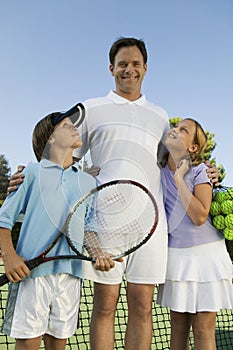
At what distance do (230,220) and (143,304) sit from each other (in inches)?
18.4

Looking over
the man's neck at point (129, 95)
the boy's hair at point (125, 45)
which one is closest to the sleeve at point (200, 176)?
the man's neck at point (129, 95)

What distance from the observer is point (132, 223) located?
75.8 inches

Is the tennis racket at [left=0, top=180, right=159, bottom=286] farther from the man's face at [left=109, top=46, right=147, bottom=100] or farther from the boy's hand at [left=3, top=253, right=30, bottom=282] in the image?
the man's face at [left=109, top=46, right=147, bottom=100]

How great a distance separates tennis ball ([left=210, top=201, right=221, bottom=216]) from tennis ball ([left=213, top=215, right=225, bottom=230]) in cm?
2

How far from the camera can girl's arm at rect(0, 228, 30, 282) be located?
5.49ft

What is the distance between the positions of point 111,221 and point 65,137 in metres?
0.34

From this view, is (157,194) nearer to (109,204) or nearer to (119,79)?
(109,204)

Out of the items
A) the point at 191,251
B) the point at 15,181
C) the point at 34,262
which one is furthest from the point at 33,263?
the point at 191,251

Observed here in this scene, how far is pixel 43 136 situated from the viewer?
6.20 ft

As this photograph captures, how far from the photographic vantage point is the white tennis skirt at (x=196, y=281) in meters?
2.04

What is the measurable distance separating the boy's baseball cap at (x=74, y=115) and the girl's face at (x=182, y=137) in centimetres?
35

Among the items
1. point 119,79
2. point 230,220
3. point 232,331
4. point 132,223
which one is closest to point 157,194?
point 132,223

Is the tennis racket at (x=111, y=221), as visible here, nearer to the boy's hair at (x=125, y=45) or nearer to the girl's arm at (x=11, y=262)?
the girl's arm at (x=11, y=262)

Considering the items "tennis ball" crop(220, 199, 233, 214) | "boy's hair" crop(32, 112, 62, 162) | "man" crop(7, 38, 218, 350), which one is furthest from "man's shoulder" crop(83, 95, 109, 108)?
"tennis ball" crop(220, 199, 233, 214)
